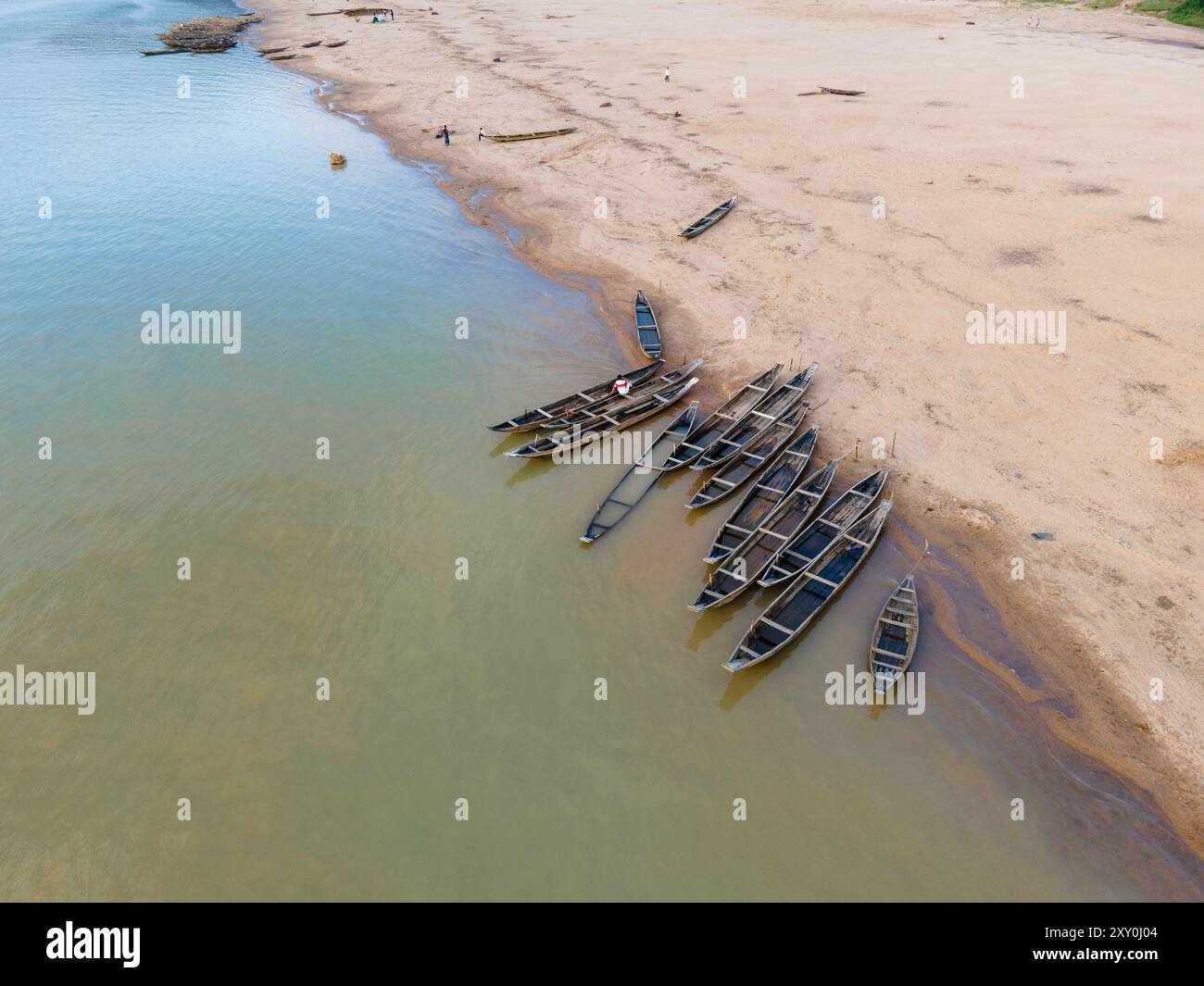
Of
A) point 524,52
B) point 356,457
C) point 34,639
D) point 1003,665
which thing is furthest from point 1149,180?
point 524,52

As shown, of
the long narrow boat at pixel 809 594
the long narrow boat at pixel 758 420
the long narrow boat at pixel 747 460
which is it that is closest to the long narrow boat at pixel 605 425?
the long narrow boat at pixel 758 420

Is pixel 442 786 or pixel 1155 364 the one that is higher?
pixel 1155 364

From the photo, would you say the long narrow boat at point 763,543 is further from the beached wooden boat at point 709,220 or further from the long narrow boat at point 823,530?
the beached wooden boat at point 709,220

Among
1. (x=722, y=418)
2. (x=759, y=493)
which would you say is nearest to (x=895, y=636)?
(x=759, y=493)

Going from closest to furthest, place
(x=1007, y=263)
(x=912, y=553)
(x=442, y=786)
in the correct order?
(x=442, y=786), (x=912, y=553), (x=1007, y=263)
